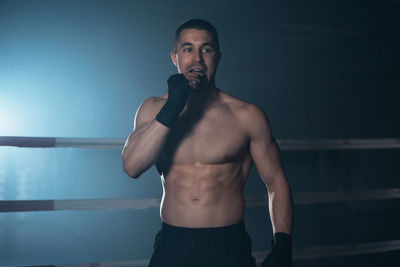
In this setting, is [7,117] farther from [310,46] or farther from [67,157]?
[310,46]

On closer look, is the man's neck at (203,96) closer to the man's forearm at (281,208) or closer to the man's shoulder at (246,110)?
the man's shoulder at (246,110)

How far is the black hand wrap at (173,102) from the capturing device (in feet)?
4.03

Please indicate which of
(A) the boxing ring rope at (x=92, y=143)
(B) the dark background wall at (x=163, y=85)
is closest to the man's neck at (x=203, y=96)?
(A) the boxing ring rope at (x=92, y=143)

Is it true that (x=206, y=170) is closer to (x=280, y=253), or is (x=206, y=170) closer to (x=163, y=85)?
(x=280, y=253)

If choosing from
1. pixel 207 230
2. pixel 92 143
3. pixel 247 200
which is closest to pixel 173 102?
pixel 207 230

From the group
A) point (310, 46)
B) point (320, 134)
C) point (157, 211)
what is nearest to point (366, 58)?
point (310, 46)

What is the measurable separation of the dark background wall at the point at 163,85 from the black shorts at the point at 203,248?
431cm

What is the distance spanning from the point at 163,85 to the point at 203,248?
6820 millimetres

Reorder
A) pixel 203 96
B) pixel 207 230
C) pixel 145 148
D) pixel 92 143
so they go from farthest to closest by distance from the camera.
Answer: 1. pixel 92 143
2. pixel 203 96
3. pixel 207 230
4. pixel 145 148

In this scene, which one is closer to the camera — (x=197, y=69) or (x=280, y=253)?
(x=280, y=253)

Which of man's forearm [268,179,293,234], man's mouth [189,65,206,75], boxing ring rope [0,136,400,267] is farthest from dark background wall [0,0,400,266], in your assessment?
man's mouth [189,65,206,75]

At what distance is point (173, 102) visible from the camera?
1.25 metres

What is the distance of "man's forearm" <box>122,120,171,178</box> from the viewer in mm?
1233

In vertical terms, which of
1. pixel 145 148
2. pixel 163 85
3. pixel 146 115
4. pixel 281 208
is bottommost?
pixel 281 208
